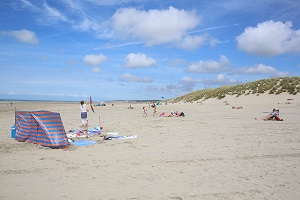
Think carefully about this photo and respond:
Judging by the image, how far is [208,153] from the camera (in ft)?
30.6

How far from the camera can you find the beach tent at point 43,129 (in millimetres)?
10586

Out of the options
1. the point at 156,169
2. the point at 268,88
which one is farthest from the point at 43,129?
the point at 268,88

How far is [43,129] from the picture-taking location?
428 inches

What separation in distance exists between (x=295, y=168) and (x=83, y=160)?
21.2 feet

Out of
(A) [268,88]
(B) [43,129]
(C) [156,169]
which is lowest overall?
(C) [156,169]

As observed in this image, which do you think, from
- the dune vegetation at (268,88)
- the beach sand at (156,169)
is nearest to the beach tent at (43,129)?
the beach sand at (156,169)

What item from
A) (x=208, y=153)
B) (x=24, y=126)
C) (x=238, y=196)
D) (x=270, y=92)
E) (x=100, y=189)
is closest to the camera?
(x=238, y=196)

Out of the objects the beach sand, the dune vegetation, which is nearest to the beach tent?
the beach sand

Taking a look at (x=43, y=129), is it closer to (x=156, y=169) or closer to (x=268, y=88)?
(x=156, y=169)

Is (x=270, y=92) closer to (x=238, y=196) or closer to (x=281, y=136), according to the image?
(x=281, y=136)

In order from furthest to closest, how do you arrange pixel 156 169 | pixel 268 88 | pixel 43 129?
pixel 268 88, pixel 43 129, pixel 156 169

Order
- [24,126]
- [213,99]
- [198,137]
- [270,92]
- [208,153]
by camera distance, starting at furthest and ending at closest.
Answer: [213,99]
[270,92]
[198,137]
[24,126]
[208,153]

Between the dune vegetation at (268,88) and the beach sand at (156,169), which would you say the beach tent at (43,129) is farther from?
the dune vegetation at (268,88)

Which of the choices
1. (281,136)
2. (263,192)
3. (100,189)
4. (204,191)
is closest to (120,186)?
(100,189)
